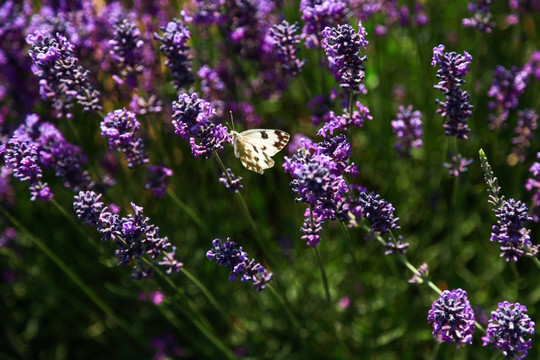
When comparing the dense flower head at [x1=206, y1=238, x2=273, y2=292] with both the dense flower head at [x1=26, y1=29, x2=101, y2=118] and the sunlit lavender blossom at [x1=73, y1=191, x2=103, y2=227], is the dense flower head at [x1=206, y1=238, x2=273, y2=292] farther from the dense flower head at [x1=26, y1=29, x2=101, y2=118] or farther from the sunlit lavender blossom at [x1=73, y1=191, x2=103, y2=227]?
the dense flower head at [x1=26, y1=29, x2=101, y2=118]

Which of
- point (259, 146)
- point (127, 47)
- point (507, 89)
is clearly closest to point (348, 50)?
point (259, 146)

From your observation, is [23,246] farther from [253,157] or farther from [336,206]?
[336,206]

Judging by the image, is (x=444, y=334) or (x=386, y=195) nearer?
(x=444, y=334)

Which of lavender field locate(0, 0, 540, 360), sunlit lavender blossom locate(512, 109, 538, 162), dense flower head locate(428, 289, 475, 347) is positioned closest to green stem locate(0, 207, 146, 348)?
lavender field locate(0, 0, 540, 360)

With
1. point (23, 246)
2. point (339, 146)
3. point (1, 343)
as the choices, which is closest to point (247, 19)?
Result: point (339, 146)

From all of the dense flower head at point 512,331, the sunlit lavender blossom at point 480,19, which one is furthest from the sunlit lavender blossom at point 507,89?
the dense flower head at point 512,331
